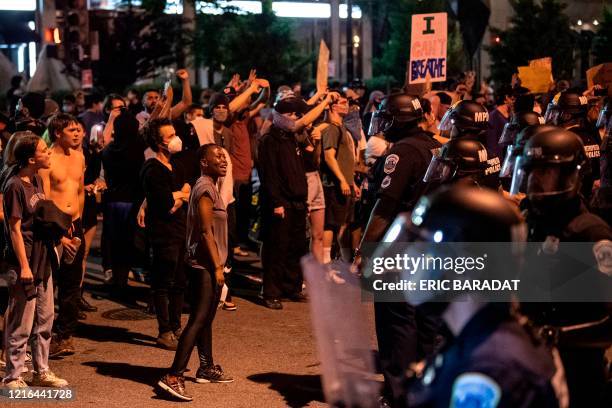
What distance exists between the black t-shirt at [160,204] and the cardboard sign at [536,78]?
769 cm

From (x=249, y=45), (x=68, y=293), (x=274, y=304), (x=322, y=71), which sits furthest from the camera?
(x=249, y=45)

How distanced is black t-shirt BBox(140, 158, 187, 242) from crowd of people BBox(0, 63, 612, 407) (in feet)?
0.05

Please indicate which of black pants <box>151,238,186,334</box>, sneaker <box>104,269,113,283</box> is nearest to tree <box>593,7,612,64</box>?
sneaker <box>104,269,113,283</box>

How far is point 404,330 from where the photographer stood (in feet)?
22.4

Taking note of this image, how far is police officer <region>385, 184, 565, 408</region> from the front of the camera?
2805 mm

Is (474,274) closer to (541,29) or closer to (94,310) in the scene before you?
(94,310)

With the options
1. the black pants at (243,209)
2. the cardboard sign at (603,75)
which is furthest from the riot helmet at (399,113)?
the cardboard sign at (603,75)

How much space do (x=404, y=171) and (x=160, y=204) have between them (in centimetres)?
287

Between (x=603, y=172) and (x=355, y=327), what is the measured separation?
798 centimetres

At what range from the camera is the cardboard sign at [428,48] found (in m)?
12.7

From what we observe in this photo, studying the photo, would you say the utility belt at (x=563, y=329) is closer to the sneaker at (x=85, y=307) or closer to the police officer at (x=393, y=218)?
the police officer at (x=393, y=218)

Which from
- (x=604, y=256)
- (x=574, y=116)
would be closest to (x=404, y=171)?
(x=604, y=256)

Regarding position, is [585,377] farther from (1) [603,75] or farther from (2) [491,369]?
(1) [603,75]

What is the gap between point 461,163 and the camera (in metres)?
6.54
